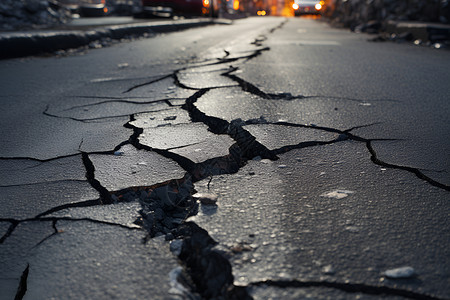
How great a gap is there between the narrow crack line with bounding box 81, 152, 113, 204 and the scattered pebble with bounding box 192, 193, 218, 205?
0.27m

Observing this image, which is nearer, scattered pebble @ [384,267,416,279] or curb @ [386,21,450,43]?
scattered pebble @ [384,267,416,279]

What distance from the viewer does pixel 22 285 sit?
0.78m

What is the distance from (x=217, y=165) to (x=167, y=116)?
659mm

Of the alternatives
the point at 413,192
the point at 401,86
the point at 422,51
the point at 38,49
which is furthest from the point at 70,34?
the point at 413,192

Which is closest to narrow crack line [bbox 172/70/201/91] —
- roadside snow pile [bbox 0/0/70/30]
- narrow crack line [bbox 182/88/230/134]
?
narrow crack line [bbox 182/88/230/134]

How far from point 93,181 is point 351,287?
2.84 feet

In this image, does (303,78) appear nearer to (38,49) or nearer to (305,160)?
(305,160)

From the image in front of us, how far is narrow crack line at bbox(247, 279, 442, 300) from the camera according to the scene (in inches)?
28.2

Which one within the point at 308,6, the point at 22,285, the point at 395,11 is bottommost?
the point at 22,285

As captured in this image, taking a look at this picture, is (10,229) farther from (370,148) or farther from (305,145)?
(370,148)

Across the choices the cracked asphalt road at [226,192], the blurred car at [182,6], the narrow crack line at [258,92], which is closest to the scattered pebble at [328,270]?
the cracked asphalt road at [226,192]

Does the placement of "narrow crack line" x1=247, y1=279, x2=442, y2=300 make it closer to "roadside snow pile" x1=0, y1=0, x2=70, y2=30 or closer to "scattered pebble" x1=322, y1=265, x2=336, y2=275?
"scattered pebble" x1=322, y1=265, x2=336, y2=275

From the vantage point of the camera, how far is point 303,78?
8.92 feet

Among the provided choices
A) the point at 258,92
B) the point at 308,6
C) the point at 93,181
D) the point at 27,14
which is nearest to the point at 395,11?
the point at 258,92
